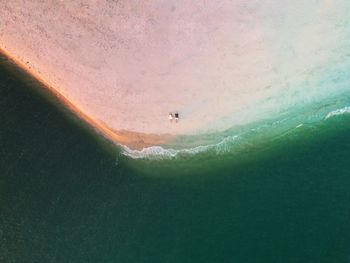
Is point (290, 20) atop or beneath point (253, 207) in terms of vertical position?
atop

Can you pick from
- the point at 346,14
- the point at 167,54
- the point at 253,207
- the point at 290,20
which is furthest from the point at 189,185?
the point at 346,14

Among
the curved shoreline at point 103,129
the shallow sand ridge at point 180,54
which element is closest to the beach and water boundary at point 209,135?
the curved shoreline at point 103,129

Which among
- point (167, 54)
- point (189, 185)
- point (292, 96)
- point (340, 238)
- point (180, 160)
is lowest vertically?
point (340, 238)

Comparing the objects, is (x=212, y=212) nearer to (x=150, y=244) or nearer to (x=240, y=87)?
Result: (x=150, y=244)

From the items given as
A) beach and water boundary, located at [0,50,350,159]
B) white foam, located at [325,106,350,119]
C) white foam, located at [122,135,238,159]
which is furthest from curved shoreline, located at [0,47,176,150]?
white foam, located at [325,106,350,119]

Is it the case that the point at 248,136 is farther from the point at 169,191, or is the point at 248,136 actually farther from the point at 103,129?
the point at 103,129

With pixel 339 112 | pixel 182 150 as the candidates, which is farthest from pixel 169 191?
pixel 339 112

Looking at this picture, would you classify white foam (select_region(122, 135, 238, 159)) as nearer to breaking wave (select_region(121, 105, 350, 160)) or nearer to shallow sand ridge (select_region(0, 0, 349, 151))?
breaking wave (select_region(121, 105, 350, 160))
